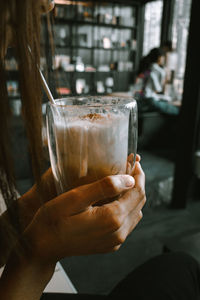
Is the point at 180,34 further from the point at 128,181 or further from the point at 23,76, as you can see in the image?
the point at 23,76

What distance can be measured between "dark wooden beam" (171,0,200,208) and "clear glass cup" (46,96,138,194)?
1880 millimetres

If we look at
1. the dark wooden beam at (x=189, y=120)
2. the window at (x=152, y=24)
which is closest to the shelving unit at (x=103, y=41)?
the window at (x=152, y=24)

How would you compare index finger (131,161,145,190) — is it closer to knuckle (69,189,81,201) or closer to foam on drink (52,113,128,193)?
foam on drink (52,113,128,193)

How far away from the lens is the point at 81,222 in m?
0.53

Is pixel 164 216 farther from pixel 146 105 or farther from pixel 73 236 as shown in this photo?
pixel 146 105

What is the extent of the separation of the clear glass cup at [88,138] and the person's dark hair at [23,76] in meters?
0.14

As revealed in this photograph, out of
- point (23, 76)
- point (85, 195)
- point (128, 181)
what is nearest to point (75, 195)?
point (85, 195)

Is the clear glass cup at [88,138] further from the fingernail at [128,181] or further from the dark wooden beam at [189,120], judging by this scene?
the dark wooden beam at [189,120]

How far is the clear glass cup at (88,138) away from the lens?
1.85ft

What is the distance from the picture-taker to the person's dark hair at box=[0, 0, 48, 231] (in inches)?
13.4

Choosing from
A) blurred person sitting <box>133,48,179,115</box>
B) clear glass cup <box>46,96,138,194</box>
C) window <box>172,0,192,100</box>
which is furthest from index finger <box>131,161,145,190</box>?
window <box>172,0,192,100</box>

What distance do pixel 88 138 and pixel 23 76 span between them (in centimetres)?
23

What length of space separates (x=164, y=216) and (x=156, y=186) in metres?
0.50

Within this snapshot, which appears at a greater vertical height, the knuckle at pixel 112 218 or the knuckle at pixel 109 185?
the knuckle at pixel 109 185
